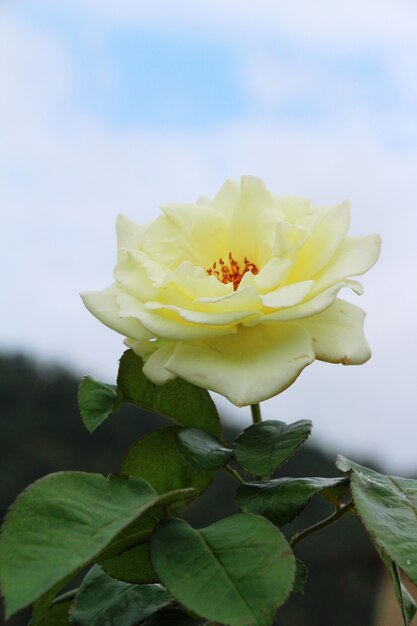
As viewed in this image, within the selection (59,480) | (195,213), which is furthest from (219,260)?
(59,480)

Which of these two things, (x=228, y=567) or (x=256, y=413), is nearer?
(x=228, y=567)

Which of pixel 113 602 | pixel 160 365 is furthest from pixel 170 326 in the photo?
pixel 113 602

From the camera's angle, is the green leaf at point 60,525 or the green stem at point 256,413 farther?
the green stem at point 256,413

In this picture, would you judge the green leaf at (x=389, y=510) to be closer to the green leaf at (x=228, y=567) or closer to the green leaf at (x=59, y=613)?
the green leaf at (x=228, y=567)

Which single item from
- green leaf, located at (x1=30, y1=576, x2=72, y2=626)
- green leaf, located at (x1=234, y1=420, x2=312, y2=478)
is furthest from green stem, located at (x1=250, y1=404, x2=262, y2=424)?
green leaf, located at (x1=30, y1=576, x2=72, y2=626)

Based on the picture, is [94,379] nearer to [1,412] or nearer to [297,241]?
[297,241]

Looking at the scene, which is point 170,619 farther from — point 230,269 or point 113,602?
point 230,269

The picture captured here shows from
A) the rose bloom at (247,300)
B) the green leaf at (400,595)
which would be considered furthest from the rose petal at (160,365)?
the green leaf at (400,595)
